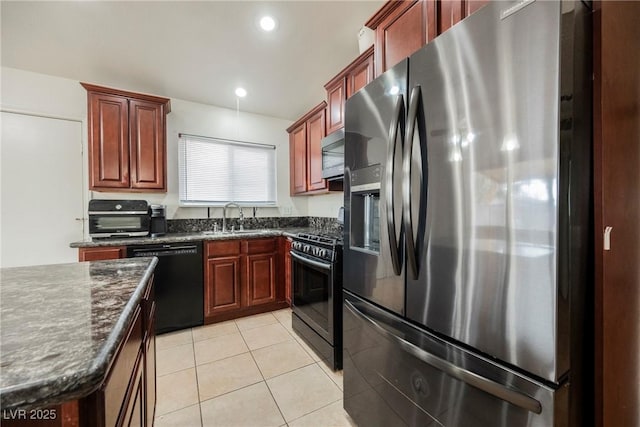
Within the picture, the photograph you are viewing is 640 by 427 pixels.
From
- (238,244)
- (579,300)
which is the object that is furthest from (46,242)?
(579,300)

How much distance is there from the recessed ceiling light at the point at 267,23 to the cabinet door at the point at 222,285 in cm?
214

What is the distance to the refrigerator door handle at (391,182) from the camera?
3.65ft

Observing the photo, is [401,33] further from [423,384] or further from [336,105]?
[423,384]

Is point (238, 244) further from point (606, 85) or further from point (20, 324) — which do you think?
point (606, 85)

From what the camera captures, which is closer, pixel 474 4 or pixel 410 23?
pixel 474 4

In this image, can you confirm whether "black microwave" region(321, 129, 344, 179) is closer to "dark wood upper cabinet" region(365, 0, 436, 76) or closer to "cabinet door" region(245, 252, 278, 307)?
"dark wood upper cabinet" region(365, 0, 436, 76)

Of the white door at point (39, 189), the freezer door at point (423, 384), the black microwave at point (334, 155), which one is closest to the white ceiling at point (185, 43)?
the white door at point (39, 189)

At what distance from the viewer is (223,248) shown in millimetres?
2803

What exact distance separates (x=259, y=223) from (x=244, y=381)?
6.99 ft

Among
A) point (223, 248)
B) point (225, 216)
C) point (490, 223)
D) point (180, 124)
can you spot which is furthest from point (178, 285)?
point (490, 223)

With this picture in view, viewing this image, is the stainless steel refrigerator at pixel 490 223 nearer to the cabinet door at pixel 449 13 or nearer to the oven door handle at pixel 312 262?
the cabinet door at pixel 449 13

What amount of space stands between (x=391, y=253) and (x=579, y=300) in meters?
0.59

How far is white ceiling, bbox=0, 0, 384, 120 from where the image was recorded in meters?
1.88

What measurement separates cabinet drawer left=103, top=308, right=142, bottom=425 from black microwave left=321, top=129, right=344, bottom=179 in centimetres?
182
